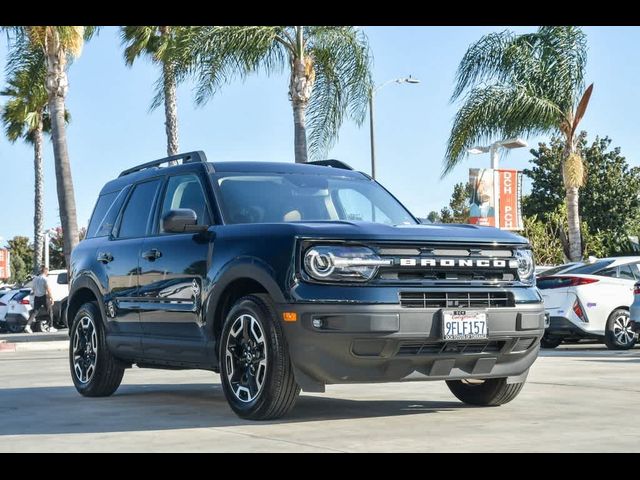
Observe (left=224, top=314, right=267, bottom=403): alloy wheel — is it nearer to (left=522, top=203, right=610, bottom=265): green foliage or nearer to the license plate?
the license plate

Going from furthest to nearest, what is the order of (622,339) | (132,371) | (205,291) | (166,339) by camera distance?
1. (622,339)
2. (132,371)
3. (166,339)
4. (205,291)

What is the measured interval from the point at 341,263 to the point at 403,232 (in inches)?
20.7

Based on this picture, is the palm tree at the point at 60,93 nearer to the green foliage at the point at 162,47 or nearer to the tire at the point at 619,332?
the green foliage at the point at 162,47

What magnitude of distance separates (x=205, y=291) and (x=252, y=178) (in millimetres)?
1108

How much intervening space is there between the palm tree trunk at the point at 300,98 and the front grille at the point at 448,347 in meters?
18.1

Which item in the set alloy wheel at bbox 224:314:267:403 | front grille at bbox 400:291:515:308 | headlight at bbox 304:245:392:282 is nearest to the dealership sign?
front grille at bbox 400:291:515:308

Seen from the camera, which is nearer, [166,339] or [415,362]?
[415,362]

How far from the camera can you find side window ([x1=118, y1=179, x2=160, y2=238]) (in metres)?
9.84

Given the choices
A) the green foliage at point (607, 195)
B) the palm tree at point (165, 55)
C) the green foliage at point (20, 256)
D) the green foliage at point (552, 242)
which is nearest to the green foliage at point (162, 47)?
the palm tree at point (165, 55)

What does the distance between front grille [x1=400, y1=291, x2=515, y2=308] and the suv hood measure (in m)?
0.38

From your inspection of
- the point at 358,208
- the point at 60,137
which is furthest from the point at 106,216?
the point at 60,137

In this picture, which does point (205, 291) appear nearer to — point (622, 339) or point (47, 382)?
point (47, 382)
